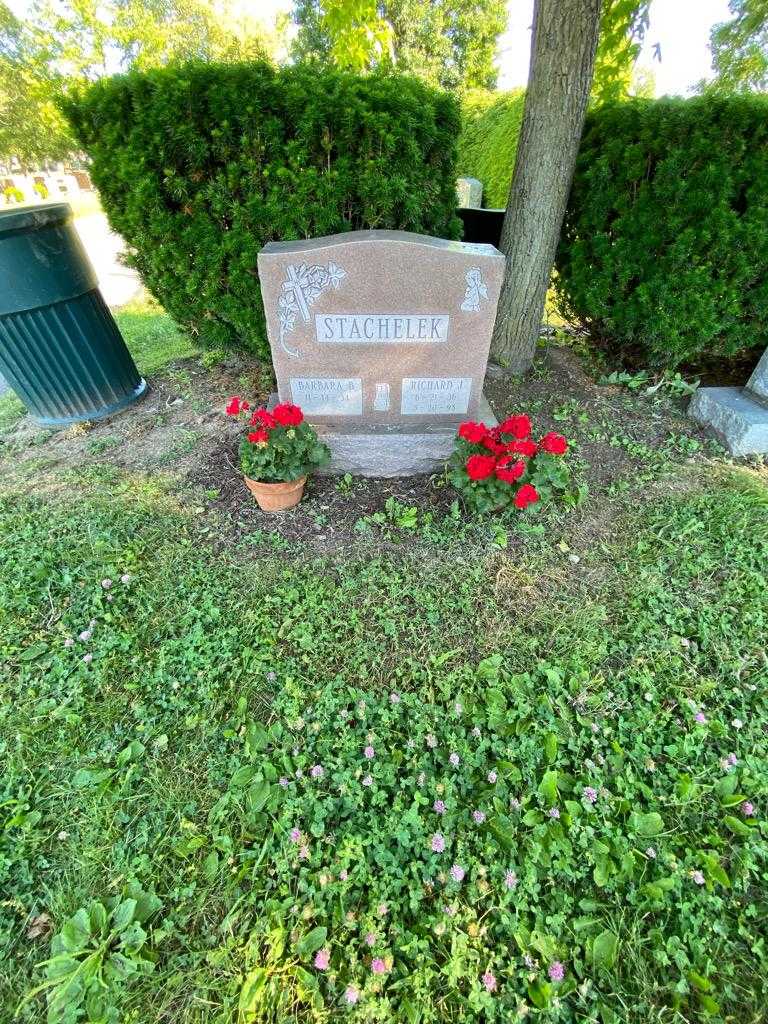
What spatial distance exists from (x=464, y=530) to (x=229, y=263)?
7.17 feet

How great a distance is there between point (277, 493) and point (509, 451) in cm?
126

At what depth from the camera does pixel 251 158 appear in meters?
2.64

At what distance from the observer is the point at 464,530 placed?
2527 mm

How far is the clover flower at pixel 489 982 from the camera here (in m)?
1.26

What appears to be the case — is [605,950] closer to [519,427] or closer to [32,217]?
[519,427]

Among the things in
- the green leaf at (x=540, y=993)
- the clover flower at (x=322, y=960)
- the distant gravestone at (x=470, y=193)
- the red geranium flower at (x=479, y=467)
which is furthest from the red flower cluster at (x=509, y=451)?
the distant gravestone at (x=470, y=193)

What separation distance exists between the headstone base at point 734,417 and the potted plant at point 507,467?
1.33 metres

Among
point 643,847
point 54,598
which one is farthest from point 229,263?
point 643,847

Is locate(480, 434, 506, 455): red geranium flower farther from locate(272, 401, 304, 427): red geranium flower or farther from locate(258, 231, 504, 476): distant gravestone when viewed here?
locate(272, 401, 304, 427): red geranium flower

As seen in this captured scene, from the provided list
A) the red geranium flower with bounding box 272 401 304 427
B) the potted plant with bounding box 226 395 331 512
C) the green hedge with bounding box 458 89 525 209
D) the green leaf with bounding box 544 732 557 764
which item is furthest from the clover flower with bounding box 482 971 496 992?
the green hedge with bounding box 458 89 525 209

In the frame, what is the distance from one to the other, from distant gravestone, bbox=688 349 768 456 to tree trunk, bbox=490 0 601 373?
1.21 metres

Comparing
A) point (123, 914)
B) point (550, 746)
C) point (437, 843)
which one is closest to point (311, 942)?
point (437, 843)

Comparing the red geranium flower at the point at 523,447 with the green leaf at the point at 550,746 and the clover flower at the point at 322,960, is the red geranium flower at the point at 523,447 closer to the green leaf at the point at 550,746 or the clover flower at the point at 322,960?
the green leaf at the point at 550,746

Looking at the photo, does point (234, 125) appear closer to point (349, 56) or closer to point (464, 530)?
point (349, 56)
